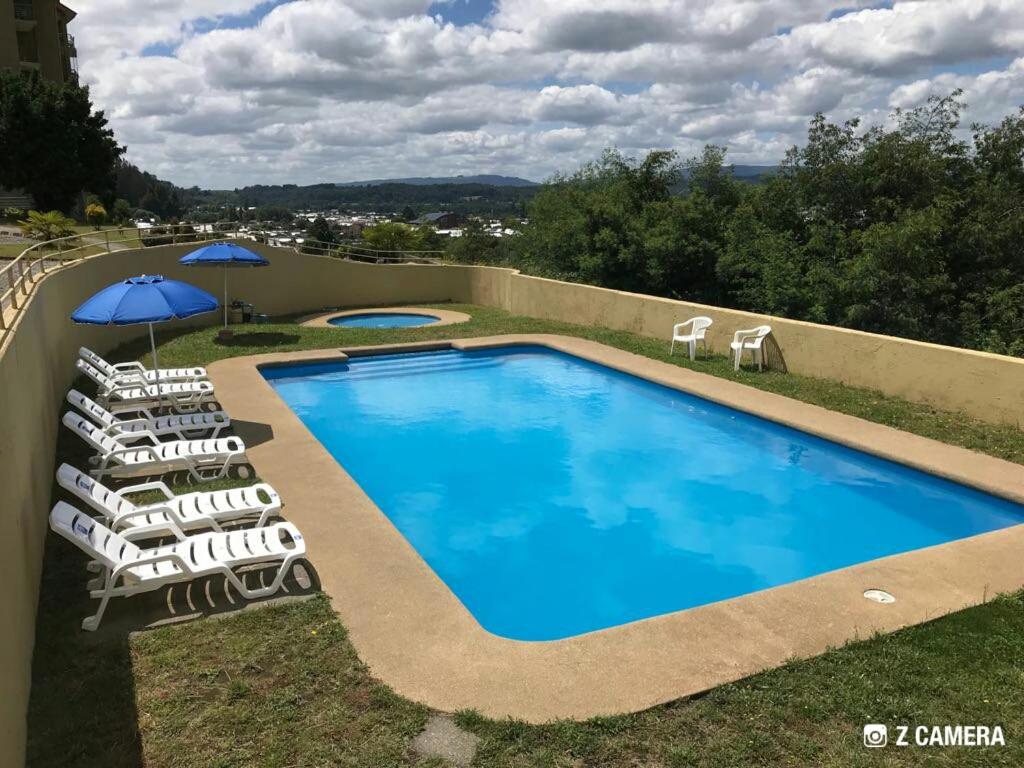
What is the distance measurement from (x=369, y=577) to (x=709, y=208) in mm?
21775

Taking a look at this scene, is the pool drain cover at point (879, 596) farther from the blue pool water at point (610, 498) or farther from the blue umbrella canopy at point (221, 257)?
the blue umbrella canopy at point (221, 257)

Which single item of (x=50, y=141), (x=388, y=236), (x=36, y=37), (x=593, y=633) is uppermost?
(x=36, y=37)

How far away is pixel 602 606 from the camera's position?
6.76m

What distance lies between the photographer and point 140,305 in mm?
9039

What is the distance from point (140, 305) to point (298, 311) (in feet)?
45.2

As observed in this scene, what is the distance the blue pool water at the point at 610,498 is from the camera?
23.7 feet

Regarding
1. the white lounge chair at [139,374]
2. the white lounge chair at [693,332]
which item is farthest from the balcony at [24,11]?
the white lounge chair at [693,332]

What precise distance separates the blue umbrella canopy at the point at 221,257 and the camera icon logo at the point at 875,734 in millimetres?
15856

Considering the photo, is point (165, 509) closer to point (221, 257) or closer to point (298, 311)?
point (221, 257)

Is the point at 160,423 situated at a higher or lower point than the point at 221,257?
lower

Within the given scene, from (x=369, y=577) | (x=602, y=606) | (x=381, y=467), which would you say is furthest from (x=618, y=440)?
(x=369, y=577)

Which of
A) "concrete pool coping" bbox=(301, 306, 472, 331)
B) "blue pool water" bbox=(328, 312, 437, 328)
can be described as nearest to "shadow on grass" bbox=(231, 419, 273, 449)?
"concrete pool coping" bbox=(301, 306, 472, 331)

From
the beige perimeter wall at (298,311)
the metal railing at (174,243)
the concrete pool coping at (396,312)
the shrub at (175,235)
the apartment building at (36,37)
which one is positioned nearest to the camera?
the beige perimeter wall at (298,311)

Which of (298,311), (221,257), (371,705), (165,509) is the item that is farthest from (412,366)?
(371,705)
